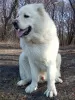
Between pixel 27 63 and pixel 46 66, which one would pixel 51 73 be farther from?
pixel 27 63

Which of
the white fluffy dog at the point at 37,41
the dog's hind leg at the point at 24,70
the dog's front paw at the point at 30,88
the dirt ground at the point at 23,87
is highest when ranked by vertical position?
the white fluffy dog at the point at 37,41

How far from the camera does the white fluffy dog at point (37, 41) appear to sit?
168 inches

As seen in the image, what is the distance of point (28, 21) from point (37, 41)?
1.32ft

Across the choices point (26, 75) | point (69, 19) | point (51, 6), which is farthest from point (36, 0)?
point (26, 75)

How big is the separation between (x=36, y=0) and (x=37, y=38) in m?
19.7

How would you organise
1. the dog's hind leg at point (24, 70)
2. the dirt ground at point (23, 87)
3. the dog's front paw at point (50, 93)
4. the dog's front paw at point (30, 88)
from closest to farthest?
1. the dog's front paw at point (50, 93)
2. the dirt ground at point (23, 87)
3. the dog's front paw at point (30, 88)
4. the dog's hind leg at point (24, 70)

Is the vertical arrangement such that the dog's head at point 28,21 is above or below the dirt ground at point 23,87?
above

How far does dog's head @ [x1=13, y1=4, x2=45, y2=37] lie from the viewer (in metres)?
4.23

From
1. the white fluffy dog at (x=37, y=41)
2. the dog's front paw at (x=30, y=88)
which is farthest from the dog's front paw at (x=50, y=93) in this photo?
the dog's front paw at (x=30, y=88)

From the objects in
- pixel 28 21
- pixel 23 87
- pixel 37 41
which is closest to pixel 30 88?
pixel 23 87

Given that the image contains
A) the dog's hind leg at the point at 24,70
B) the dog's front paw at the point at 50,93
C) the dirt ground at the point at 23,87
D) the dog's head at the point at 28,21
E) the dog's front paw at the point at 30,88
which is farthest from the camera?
the dog's hind leg at the point at 24,70

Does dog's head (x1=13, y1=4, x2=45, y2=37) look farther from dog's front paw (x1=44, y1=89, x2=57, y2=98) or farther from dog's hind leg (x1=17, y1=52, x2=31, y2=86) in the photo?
dog's front paw (x1=44, y1=89, x2=57, y2=98)

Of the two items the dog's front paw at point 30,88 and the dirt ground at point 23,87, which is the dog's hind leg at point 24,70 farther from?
the dog's front paw at point 30,88

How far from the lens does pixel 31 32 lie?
435cm
